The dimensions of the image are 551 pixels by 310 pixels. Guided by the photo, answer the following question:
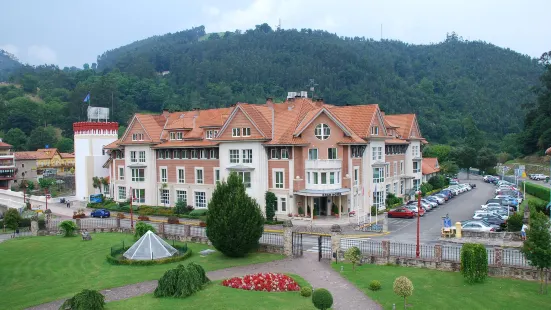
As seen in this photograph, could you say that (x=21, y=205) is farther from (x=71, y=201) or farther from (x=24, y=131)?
(x=24, y=131)

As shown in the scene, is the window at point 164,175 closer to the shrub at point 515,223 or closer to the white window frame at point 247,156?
the white window frame at point 247,156

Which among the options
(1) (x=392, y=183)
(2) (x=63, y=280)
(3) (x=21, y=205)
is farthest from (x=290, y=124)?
(3) (x=21, y=205)

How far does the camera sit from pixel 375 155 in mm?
51000

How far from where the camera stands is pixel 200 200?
178 feet

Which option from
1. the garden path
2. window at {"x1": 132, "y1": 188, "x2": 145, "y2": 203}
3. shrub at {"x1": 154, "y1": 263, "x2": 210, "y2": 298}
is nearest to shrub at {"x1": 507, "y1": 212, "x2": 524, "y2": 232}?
the garden path

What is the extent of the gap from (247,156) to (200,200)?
30.7 ft

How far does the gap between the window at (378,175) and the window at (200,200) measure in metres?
18.5

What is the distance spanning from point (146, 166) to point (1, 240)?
1806 cm

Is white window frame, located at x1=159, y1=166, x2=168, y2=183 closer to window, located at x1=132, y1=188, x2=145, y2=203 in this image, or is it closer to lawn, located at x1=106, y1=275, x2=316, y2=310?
window, located at x1=132, y1=188, x2=145, y2=203

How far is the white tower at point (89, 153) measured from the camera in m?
67.2

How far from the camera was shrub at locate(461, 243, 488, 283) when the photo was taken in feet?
79.0

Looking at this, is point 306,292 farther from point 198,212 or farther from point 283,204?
point 198,212

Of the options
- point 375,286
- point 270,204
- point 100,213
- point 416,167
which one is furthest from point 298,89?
point 375,286

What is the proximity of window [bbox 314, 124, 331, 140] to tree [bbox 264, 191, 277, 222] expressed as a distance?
7.23 m
